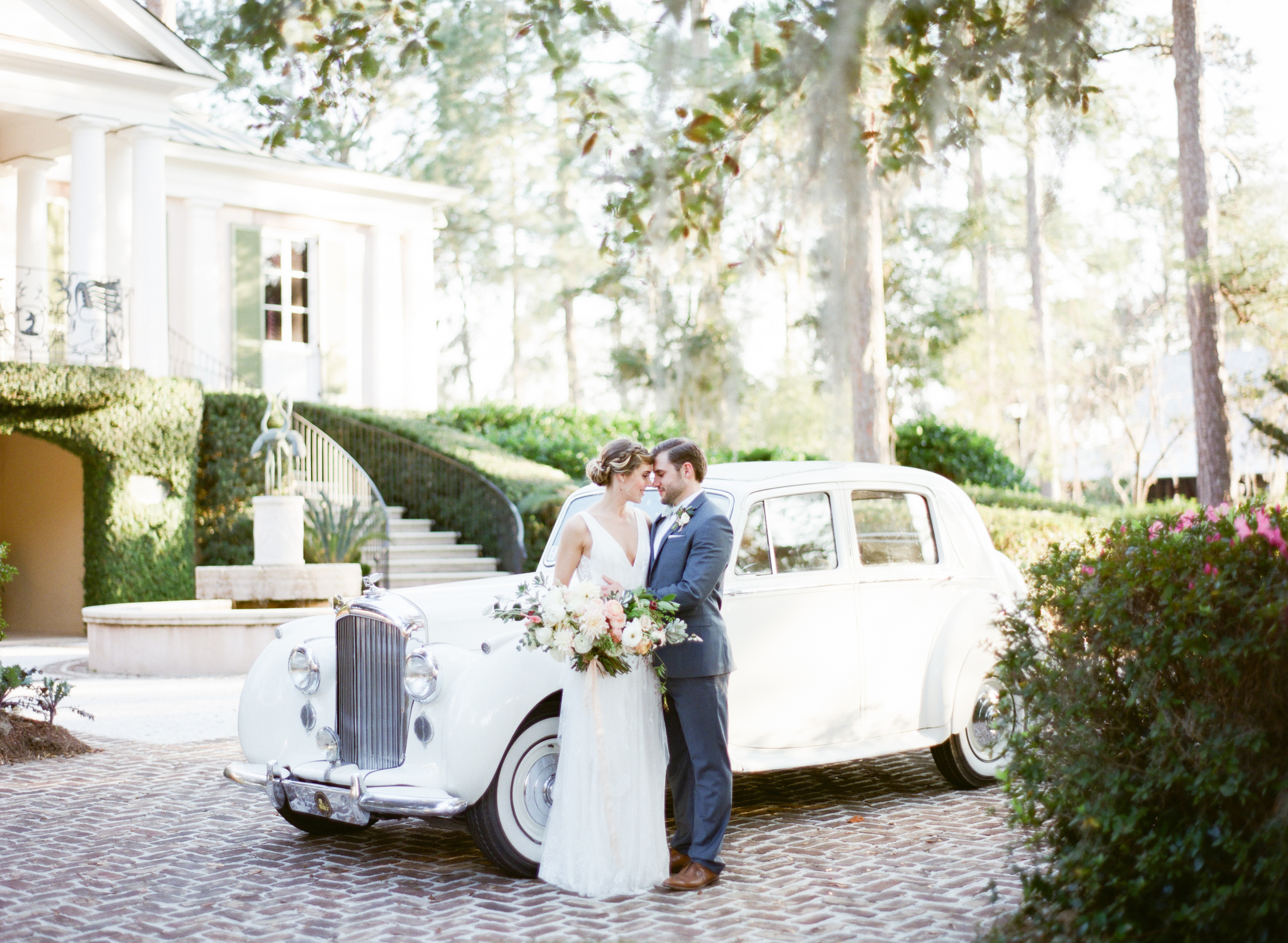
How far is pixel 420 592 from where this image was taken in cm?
647

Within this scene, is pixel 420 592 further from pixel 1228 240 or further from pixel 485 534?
pixel 1228 240

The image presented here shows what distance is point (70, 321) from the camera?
1789cm

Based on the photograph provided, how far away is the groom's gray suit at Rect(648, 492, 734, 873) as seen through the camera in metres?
5.39

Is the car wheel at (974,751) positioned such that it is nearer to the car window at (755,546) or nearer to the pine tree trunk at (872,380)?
the car window at (755,546)

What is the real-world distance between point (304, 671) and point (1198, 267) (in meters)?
14.3

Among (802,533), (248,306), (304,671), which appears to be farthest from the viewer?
(248,306)

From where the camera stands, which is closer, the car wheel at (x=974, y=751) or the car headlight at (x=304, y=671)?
the car headlight at (x=304, y=671)

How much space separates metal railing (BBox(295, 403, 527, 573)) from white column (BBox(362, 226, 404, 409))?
11.3ft

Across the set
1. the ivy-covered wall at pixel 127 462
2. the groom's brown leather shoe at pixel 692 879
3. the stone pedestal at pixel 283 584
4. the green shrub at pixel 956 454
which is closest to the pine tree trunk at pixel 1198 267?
the green shrub at pixel 956 454

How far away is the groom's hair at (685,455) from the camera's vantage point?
5.70 meters

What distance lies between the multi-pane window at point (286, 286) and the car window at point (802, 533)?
59.9 ft

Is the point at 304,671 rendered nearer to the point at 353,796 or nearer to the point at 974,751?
the point at 353,796

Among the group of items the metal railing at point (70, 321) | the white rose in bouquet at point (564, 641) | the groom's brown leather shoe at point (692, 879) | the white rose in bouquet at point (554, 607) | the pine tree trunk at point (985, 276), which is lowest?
the groom's brown leather shoe at point (692, 879)

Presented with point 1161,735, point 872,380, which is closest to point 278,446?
point 872,380
